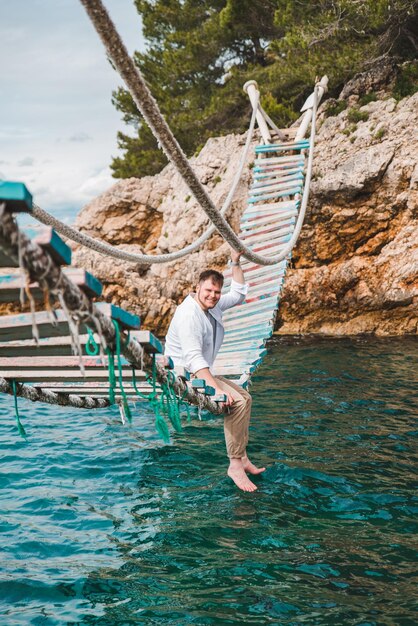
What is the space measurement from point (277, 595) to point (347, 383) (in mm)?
4762

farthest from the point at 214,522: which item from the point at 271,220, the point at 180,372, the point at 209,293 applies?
the point at 271,220

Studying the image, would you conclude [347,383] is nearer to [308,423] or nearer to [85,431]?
[308,423]

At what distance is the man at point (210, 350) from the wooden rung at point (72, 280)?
6.46 ft

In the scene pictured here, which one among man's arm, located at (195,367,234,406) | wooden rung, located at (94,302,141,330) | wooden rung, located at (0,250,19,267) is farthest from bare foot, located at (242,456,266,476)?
wooden rung, located at (0,250,19,267)

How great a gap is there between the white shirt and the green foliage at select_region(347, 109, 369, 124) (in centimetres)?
916

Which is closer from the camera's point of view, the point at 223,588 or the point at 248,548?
Answer: the point at 223,588

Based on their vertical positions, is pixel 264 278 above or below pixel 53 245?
below

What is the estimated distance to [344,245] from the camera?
11.5 m

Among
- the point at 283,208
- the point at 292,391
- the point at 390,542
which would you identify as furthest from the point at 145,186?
the point at 390,542

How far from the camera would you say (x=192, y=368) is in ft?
13.9

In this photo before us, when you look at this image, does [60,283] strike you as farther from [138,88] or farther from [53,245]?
[138,88]

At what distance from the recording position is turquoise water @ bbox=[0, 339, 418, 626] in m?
3.17

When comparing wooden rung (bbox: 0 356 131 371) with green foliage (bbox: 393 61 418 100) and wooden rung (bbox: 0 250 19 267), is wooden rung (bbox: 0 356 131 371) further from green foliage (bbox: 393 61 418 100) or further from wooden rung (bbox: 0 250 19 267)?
→ green foliage (bbox: 393 61 418 100)

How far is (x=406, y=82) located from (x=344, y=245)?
395 centimetres
